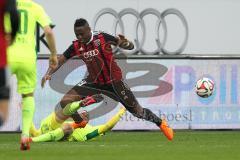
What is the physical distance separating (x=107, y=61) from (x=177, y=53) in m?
4.80

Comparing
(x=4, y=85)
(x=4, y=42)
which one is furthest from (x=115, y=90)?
(x=4, y=85)

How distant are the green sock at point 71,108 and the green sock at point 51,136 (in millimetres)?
424

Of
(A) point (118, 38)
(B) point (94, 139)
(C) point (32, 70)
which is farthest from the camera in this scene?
(B) point (94, 139)

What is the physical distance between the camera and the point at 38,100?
726 inches

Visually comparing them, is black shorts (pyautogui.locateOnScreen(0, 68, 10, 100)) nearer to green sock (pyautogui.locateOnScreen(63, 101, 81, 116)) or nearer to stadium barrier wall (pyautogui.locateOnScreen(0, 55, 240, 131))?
green sock (pyautogui.locateOnScreen(63, 101, 81, 116))

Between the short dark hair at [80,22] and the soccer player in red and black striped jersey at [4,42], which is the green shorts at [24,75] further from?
the soccer player in red and black striped jersey at [4,42]

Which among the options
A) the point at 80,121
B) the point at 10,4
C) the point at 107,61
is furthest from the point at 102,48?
the point at 10,4

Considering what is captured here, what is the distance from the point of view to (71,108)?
14320 mm

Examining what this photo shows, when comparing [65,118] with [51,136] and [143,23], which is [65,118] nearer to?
[51,136]

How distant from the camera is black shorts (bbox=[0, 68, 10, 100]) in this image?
6.82 metres

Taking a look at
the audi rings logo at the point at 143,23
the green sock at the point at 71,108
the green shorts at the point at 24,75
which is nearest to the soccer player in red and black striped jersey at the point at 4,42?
the green shorts at the point at 24,75

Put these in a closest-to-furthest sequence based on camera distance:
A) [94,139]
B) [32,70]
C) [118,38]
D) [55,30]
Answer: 1. [32,70]
2. [118,38]
3. [94,139]
4. [55,30]

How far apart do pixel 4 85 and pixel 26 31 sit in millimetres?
4881

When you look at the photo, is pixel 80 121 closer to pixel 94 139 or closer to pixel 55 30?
pixel 94 139
